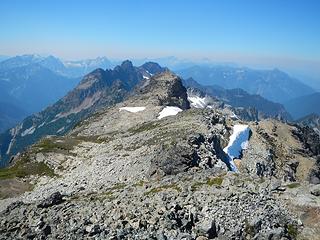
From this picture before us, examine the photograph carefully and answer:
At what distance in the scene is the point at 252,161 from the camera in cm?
8400

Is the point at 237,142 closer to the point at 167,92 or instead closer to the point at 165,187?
the point at 165,187

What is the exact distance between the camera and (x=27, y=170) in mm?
70000

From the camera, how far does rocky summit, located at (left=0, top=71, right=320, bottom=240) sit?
3450 cm

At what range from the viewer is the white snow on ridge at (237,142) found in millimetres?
83438

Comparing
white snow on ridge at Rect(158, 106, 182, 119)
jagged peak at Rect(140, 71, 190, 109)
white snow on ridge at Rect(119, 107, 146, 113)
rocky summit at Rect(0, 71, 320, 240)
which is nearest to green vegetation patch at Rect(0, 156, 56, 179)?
rocky summit at Rect(0, 71, 320, 240)

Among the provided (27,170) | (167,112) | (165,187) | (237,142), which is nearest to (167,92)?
(167,112)

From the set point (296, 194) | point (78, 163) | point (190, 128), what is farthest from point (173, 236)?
point (190, 128)

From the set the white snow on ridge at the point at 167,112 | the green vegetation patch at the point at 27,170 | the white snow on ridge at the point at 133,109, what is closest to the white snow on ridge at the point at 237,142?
the white snow on ridge at the point at 167,112

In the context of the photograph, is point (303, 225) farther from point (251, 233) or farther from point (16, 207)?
point (16, 207)

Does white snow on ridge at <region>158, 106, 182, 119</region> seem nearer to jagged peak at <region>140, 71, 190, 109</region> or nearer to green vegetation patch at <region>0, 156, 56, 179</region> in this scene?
jagged peak at <region>140, 71, 190, 109</region>

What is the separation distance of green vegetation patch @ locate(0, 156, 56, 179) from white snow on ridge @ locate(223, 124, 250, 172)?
30.9 metres

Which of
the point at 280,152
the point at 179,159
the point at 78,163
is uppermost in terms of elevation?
the point at 179,159

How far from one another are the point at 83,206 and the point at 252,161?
168 feet

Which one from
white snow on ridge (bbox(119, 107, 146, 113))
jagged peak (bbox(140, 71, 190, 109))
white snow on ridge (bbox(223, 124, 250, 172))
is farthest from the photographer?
jagged peak (bbox(140, 71, 190, 109))
